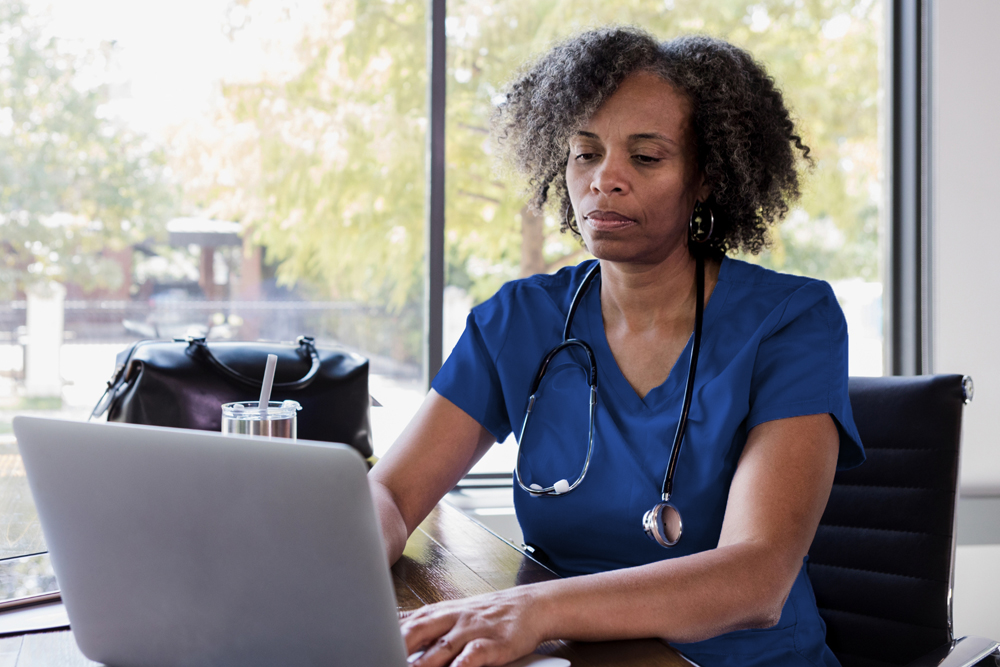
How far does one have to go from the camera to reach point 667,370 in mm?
1226

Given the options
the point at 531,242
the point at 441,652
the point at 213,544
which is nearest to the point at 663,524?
the point at 441,652

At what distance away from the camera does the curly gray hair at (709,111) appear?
4.30 feet

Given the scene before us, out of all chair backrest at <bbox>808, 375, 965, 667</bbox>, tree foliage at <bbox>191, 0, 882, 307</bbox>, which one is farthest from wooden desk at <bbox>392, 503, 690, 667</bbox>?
tree foliage at <bbox>191, 0, 882, 307</bbox>

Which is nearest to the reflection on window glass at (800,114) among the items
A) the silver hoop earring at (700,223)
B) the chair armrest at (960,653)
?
the silver hoop earring at (700,223)

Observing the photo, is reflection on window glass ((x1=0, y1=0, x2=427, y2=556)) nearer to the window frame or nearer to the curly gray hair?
the window frame

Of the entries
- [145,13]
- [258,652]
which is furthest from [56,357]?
[258,652]

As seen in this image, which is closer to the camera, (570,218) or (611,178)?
(611,178)

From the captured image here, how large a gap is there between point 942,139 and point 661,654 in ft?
7.15

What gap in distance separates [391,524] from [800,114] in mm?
1757

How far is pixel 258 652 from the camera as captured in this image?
0.62 m

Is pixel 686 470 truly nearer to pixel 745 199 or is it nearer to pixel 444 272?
pixel 745 199

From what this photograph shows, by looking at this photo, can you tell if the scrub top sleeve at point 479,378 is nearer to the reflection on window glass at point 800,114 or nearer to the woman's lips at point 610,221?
the woman's lips at point 610,221

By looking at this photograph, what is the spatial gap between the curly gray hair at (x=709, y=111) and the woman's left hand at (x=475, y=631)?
0.79 meters

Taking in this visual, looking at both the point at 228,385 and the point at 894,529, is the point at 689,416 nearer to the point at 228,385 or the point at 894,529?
the point at 894,529
